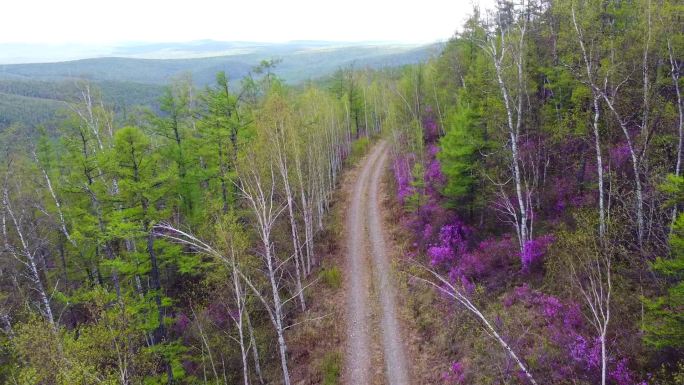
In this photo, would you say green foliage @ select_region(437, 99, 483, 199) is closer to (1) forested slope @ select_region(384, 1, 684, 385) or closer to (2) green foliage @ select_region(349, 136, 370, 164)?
(1) forested slope @ select_region(384, 1, 684, 385)

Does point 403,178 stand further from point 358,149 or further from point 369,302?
point 358,149

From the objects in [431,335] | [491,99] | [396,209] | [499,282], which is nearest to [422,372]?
[431,335]

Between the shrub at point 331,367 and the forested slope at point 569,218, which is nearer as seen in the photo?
the forested slope at point 569,218

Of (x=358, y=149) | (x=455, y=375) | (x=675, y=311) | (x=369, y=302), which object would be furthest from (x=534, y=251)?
(x=358, y=149)

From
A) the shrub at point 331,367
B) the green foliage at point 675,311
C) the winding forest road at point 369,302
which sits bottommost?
the shrub at point 331,367

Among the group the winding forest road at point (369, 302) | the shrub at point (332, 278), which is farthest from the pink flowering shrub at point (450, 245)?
the shrub at point (332, 278)

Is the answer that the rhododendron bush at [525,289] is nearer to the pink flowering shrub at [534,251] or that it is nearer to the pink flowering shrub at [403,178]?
the pink flowering shrub at [534,251]
